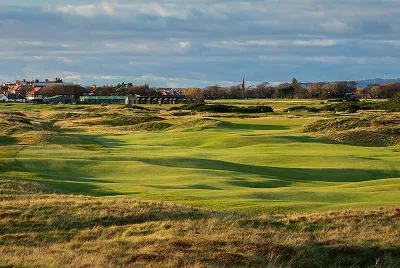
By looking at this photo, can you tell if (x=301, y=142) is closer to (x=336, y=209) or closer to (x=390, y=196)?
(x=390, y=196)

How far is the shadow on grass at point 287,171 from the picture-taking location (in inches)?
1416

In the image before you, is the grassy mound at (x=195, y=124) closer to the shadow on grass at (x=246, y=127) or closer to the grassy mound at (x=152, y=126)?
the shadow on grass at (x=246, y=127)

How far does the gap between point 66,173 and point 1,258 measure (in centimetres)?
2069

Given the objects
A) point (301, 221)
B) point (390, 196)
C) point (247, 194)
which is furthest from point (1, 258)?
point (390, 196)

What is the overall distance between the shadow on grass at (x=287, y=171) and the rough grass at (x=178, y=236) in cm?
1496

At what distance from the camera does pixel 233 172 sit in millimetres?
36000

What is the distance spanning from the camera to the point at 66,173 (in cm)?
3438

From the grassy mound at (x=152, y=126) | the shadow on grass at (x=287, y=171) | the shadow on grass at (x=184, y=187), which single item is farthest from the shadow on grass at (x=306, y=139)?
the shadow on grass at (x=184, y=187)

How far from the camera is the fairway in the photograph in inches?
1001

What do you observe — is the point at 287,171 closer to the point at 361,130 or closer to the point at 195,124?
the point at 361,130

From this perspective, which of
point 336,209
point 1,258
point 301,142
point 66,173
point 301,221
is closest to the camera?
point 1,258

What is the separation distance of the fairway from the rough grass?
3.22m

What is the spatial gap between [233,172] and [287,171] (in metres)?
3.22

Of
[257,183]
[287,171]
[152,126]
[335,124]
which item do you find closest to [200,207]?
[257,183]
